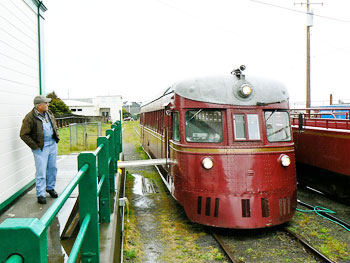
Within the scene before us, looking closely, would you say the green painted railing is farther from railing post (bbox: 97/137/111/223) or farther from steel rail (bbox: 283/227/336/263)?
steel rail (bbox: 283/227/336/263)

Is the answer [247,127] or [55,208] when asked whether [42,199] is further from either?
[55,208]

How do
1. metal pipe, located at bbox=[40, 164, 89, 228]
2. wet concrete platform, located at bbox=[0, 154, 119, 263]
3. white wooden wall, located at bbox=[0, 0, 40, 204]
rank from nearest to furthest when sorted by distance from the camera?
metal pipe, located at bbox=[40, 164, 89, 228]
wet concrete platform, located at bbox=[0, 154, 119, 263]
white wooden wall, located at bbox=[0, 0, 40, 204]

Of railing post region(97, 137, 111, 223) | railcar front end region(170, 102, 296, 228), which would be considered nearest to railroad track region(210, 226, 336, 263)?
railcar front end region(170, 102, 296, 228)

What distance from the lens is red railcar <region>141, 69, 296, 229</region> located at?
590cm

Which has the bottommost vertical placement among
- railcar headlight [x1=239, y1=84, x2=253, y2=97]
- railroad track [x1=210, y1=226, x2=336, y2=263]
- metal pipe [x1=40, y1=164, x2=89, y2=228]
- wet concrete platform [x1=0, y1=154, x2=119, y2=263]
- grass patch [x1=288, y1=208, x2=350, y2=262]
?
grass patch [x1=288, y1=208, x2=350, y2=262]

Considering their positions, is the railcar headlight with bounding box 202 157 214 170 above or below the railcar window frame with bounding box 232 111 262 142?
below

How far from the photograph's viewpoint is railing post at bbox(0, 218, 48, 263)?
1.26 m

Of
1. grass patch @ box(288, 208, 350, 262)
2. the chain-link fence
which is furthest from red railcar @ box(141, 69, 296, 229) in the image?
the chain-link fence

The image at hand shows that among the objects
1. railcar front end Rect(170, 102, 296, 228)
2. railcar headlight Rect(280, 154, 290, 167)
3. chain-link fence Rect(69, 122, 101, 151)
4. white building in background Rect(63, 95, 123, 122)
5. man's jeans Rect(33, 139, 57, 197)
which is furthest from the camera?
white building in background Rect(63, 95, 123, 122)

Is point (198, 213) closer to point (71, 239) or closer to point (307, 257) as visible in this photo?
point (307, 257)

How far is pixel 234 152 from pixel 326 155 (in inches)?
151

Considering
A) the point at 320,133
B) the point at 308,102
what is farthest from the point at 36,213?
the point at 308,102

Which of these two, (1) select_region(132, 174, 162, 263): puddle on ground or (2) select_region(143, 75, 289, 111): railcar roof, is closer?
(1) select_region(132, 174, 162, 263): puddle on ground

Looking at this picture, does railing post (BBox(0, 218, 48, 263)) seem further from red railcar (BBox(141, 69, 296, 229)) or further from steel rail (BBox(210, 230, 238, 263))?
red railcar (BBox(141, 69, 296, 229))
